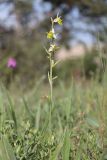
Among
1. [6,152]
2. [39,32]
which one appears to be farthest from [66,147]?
[39,32]

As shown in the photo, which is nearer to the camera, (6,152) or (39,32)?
(6,152)

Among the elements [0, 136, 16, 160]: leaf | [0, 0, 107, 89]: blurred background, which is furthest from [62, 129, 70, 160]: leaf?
[0, 0, 107, 89]: blurred background

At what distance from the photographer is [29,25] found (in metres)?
16.2

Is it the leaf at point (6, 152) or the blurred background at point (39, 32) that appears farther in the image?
the blurred background at point (39, 32)

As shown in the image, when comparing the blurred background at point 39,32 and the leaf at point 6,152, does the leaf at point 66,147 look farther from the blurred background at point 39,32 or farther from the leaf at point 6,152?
the blurred background at point 39,32

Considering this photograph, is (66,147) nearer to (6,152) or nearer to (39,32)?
(6,152)

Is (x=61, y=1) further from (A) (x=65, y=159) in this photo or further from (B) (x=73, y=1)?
(A) (x=65, y=159)

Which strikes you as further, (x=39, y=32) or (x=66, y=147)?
(x=39, y=32)

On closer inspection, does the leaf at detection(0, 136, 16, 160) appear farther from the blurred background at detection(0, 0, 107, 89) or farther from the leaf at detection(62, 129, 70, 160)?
the blurred background at detection(0, 0, 107, 89)

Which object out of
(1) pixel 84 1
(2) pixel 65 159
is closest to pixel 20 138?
(2) pixel 65 159

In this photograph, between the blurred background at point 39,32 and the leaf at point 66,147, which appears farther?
the blurred background at point 39,32

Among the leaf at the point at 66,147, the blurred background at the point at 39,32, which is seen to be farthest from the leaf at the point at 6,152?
the blurred background at the point at 39,32

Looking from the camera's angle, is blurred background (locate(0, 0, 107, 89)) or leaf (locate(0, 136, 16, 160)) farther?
blurred background (locate(0, 0, 107, 89))

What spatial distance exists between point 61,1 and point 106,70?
1743cm
